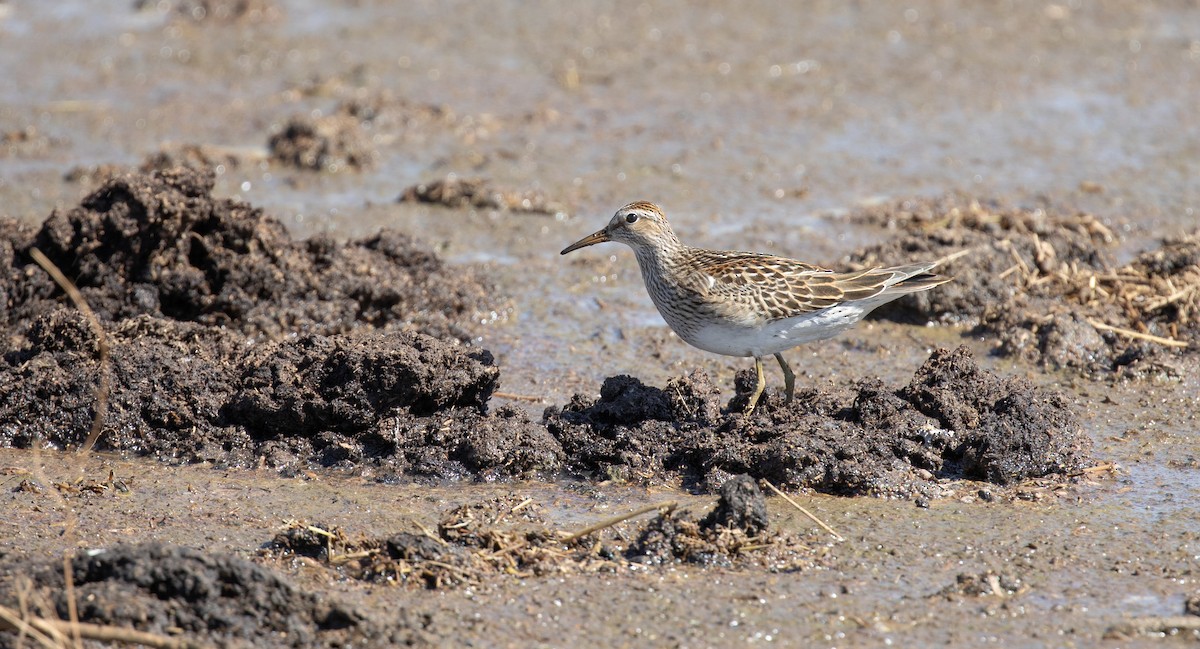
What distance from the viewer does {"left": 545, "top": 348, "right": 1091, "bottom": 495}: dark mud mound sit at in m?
6.79

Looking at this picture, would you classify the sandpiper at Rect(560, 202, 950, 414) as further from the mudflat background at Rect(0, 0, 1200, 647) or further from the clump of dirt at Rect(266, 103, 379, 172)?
the clump of dirt at Rect(266, 103, 379, 172)

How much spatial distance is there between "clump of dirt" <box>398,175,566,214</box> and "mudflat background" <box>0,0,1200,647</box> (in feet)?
0.12

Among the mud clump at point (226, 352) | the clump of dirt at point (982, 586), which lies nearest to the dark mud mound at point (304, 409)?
the mud clump at point (226, 352)

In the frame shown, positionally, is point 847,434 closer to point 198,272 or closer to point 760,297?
point 760,297

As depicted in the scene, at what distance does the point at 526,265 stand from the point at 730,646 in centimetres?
511

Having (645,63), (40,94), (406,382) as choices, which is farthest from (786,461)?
(40,94)

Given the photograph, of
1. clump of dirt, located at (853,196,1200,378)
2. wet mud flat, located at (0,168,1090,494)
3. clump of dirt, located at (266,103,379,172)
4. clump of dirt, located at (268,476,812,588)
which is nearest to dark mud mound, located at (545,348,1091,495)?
wet mud flat, located at (0,168,1090,494)

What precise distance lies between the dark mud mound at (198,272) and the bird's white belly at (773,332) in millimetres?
2148

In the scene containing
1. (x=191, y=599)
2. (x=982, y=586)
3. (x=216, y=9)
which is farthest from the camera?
(x=216, y=9)

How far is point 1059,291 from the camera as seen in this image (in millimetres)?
9320

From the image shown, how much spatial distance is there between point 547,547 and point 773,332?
192 cm

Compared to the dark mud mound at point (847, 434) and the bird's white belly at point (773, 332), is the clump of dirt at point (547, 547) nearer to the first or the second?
the dark mud mound at point (847, 434)

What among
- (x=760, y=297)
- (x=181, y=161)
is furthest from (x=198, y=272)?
(x=760, y=297)

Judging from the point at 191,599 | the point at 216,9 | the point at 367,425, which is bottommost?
the point at 191,599
